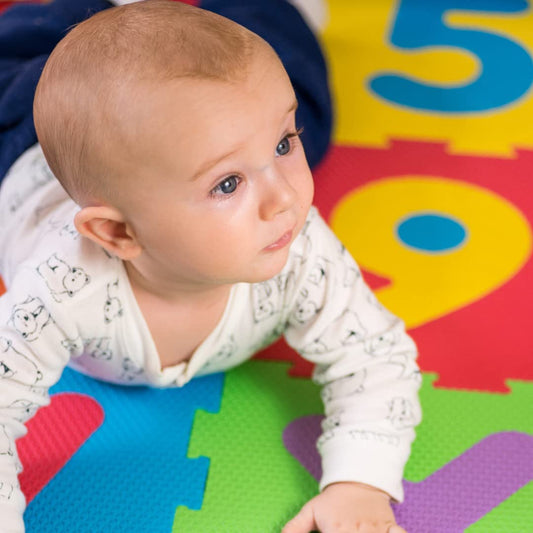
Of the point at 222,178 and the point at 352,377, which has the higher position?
the point at 222,178

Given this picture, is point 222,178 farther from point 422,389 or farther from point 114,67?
point 422,389

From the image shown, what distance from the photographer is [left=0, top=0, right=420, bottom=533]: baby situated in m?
0.59

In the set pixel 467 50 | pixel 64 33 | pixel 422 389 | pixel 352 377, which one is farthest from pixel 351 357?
pixel 467 50

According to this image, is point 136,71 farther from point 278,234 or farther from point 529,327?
point 529,327

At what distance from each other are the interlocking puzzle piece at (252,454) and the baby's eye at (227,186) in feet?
1.05

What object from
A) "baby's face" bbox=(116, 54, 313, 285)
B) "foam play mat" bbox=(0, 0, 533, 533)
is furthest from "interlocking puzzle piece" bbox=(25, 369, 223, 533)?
"baby's face" bbox=(116, 54, 313, 285)

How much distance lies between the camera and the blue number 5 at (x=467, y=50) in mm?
1271

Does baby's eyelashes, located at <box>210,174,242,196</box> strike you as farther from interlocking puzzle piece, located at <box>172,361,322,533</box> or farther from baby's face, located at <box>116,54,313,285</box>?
interlocking puzzle piece, located at <box>172,361,322,533</box>

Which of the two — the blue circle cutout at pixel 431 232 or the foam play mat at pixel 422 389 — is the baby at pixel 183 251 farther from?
the blue circle cutout at pixel 431 232

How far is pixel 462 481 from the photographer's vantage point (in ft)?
2.62

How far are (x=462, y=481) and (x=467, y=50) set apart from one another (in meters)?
0.81

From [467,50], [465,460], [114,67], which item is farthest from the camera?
[467,50]

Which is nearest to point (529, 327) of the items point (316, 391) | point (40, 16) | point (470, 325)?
point (470, 325)

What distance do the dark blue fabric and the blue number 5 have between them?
21 centimetres
